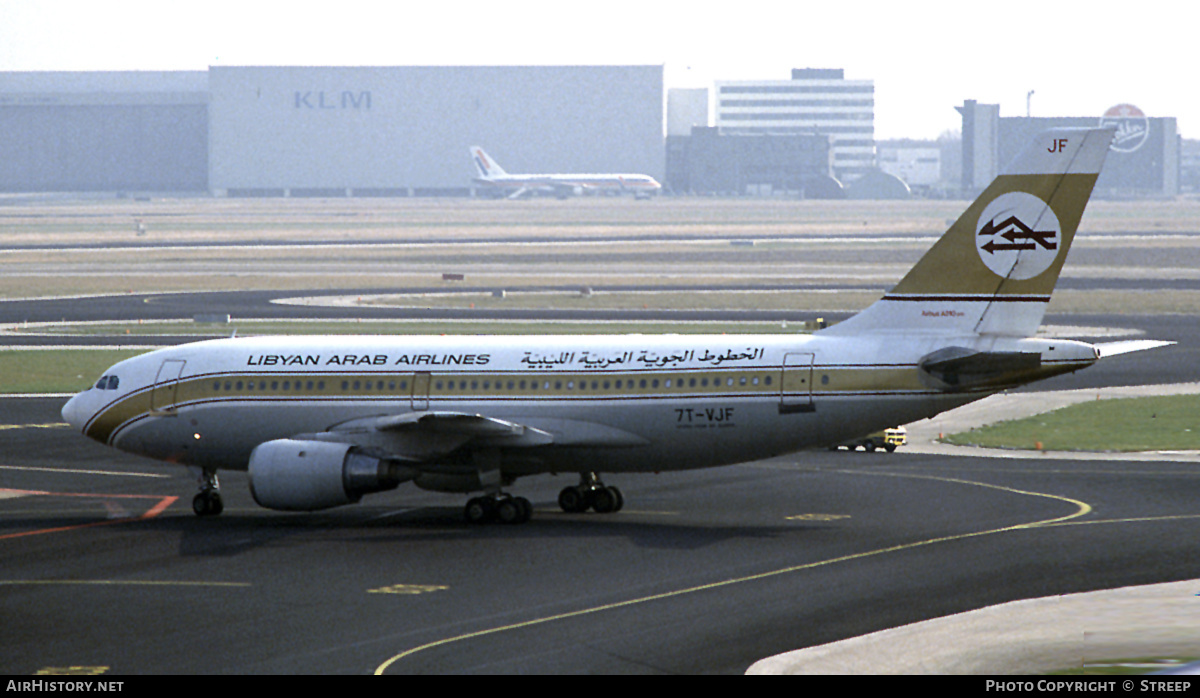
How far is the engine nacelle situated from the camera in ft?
110

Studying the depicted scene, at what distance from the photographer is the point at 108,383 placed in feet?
125

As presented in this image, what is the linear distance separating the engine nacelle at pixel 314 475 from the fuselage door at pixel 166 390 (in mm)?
4478

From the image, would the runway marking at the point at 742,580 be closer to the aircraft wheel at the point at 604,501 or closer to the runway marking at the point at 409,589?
the runway marking at the point at 409,589

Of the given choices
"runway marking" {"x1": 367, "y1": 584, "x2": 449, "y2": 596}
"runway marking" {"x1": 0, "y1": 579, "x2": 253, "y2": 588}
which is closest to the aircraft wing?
"runway marking" {"x1": 367, "y1": 584, "x2": 449, "y2": 596}

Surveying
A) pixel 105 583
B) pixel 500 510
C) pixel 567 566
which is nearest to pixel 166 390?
pixel 500 510

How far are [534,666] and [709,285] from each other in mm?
92621

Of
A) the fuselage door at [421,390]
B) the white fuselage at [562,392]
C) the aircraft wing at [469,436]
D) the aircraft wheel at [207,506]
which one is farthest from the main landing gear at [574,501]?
the aircraft wheel at [207,506]

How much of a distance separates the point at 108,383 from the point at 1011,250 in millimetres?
23053

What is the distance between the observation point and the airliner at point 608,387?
32.0 meters

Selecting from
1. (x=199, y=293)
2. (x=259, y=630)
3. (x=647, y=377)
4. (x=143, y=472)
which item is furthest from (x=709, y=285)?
(x=259, y=630)

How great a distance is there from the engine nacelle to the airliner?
1.6 inches

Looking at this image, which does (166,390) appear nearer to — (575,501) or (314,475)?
(314,475)

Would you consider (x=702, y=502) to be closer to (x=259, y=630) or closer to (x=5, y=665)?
(x=259, y=630)

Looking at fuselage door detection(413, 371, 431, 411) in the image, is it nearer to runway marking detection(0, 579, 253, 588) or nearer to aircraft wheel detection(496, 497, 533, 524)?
aircraft wheel detection(496, 497, 533, 524)
